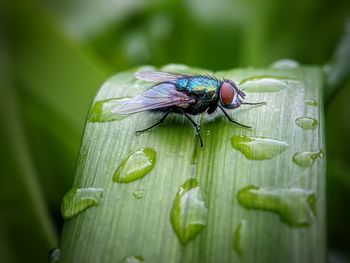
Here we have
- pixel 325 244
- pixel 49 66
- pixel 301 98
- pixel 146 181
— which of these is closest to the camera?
pixel 325 244

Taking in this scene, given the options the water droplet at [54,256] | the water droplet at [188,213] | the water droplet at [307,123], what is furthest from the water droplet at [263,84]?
the water droplet at [54,256]

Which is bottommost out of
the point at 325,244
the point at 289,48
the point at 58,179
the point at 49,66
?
the point at 325,244

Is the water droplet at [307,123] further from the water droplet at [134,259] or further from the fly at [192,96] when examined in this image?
the water droplet at [134,259]

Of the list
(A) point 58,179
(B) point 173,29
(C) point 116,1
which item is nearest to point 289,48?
(B) point 173,29

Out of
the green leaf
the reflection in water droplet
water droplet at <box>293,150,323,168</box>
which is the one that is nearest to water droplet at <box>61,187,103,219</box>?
the green leaf

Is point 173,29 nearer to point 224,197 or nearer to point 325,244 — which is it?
point 224,197

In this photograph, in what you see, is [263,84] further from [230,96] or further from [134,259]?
[134,259]

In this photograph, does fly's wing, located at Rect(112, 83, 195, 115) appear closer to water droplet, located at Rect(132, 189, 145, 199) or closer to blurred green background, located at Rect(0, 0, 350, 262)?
water droplet, located at Rect(132, 189, 145, 199)
